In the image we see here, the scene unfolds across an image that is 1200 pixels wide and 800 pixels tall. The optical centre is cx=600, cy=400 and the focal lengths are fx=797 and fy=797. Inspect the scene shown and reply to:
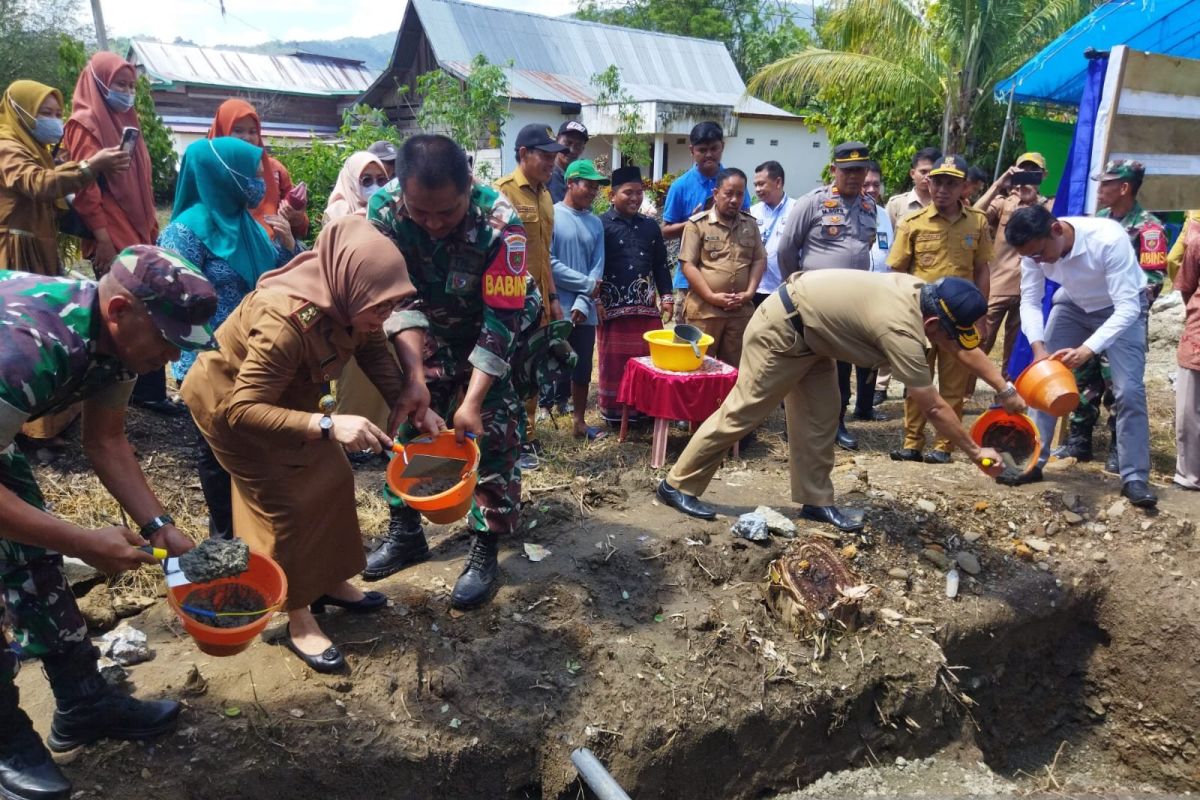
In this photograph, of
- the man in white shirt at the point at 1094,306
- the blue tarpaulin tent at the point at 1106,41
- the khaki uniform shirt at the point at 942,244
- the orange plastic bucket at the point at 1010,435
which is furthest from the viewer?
the blue tarpaulin tent at the point at 1106,41

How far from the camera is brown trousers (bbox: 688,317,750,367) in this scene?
5535 millimetres

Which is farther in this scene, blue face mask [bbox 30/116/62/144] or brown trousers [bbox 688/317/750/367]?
brown trousers [bbox 688/317/750/367]

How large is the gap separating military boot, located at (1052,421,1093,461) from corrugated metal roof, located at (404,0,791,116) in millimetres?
15218

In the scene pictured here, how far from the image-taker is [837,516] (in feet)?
14.2

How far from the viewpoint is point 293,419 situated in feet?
7.95

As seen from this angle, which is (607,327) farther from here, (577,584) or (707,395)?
(577,584)

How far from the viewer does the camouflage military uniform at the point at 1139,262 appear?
496cm

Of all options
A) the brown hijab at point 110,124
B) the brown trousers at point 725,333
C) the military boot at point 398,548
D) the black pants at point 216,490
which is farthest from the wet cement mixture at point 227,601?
the brown trousers at point 725,333

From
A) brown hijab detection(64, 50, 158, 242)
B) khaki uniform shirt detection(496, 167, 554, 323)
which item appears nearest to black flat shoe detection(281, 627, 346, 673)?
khaki uniform shirt detection(496, 167, 554, 323)

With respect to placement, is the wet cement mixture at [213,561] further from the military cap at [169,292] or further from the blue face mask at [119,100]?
the blue face mask at [119,100]

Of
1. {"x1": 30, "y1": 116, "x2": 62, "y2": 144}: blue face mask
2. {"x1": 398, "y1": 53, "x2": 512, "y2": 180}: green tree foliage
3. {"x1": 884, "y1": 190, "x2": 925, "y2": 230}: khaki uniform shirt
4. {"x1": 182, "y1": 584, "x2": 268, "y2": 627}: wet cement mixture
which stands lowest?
{"x1": 182, "y1": 584, "x2": 268, "y2": 627}: wet cement mixture

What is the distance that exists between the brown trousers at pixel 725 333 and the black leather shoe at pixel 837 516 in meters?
1.41

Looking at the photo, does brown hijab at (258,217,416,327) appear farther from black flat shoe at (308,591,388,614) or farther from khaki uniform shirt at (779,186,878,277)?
khaki uniform shirt at (779,186,878,277)

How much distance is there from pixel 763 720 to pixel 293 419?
87.6 inches
